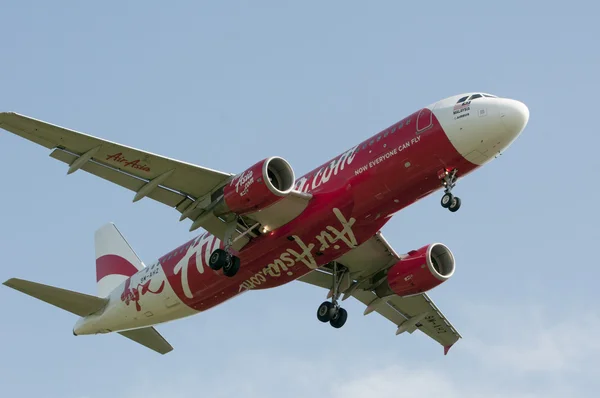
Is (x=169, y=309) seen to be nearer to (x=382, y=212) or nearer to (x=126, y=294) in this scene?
(x=126, y=294)

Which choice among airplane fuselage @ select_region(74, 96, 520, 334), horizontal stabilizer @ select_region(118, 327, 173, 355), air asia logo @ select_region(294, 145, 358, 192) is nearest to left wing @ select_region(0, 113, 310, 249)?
airplane fuselage @ select_region(74, 96, 520, 334)

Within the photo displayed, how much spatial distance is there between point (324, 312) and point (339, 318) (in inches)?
26.6

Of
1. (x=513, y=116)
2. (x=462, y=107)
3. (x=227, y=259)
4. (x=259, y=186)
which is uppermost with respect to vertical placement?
(x=462, y=107)

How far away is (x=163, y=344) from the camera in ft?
145

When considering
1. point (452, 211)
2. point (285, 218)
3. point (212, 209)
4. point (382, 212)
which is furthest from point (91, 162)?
point (452, 211)

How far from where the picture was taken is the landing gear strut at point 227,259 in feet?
121

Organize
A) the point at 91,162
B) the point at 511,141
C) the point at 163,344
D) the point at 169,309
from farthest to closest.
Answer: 1. the point at 163,344
2. the point at 169,309
3. the point at 91,162
4. the point at 511,141

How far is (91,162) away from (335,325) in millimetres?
12104

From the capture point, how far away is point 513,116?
1329 inches

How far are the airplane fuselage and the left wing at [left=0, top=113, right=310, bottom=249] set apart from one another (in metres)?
0.67

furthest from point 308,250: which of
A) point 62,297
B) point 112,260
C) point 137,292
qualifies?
point 112,260

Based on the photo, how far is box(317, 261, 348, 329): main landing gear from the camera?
41.3 m

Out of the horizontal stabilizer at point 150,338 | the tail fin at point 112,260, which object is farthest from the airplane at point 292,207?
the tail fin at point 112,260

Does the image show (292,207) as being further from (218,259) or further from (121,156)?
(121,156)
